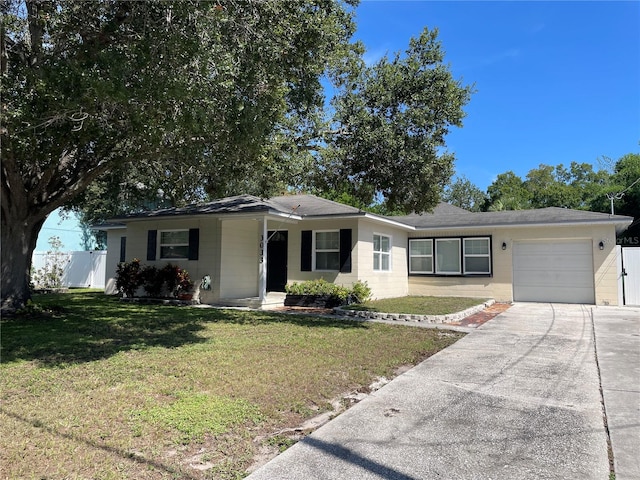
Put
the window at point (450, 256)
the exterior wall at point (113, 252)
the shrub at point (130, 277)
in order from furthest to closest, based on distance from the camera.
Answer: the exterior wall at point (113, 252) → the window at point (450, 256) → the shrub at point (130, 277)

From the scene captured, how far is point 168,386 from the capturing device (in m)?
4.88

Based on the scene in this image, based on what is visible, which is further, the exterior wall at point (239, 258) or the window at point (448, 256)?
the window at point (448, 256)

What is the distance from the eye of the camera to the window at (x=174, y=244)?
15.1 meters

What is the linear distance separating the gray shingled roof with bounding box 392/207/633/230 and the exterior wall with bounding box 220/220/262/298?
640 cm

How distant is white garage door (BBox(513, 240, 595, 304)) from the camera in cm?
1505

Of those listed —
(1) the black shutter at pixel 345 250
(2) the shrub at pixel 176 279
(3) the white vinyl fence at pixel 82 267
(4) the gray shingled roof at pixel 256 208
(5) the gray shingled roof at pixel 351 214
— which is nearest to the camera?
(4) the gray shingled roof at pixel 256 208

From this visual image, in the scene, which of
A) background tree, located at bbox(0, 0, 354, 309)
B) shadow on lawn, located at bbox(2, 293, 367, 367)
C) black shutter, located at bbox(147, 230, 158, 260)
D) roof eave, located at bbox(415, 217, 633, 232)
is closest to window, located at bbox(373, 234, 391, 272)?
roof eave, located at bbox(415, 217, 633, 232)

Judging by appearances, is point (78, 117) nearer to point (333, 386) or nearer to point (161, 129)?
point (161, 129)

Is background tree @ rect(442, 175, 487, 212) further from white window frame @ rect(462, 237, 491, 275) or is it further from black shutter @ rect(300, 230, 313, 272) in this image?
black shutter @ rect(300, 230, 313, 272)

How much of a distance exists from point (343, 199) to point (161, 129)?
23.0m

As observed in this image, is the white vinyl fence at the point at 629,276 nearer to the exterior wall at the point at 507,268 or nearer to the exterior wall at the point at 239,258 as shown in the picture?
the exterior wall at the point at 507,268

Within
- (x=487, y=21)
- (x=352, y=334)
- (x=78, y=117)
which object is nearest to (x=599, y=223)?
(x=487, y=21)

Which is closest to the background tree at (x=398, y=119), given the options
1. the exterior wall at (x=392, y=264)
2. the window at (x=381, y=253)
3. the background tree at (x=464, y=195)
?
the exterior wall at (x=392, y=264)

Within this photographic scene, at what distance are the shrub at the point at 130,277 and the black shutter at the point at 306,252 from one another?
5604 mm
